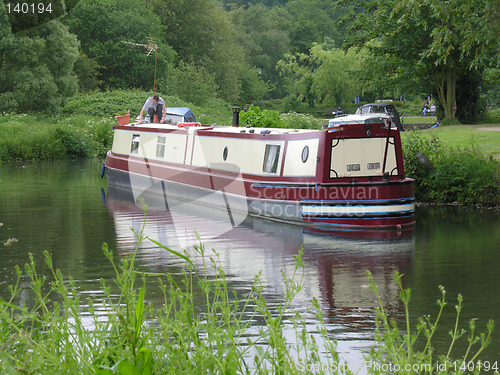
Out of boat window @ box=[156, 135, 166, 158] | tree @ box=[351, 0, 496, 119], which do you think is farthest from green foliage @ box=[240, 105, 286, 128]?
tree @ box=[351, 0, 496, 119]

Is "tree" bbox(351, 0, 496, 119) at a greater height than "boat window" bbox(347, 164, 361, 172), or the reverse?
"tree" bbox(351, 0, 496, 119)

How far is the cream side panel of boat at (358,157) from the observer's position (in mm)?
14969

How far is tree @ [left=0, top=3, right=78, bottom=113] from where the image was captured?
1513 inches

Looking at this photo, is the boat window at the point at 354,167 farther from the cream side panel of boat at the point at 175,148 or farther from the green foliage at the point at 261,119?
the green foliage at the point at 261,119

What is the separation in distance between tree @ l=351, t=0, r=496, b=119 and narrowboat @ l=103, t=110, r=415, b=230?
2.93 m

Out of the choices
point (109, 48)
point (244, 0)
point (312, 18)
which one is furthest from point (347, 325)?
point (244, 0)

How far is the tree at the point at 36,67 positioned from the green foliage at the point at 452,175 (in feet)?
82.2

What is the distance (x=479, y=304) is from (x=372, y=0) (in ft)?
102

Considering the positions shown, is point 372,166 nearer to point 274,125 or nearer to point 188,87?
point 274,125

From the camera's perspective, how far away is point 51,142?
32469 mm

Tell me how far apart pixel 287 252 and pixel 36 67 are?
29.9 meters

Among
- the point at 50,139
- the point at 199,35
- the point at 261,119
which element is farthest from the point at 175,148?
the point at 199,35

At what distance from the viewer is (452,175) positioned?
17297 millimetres

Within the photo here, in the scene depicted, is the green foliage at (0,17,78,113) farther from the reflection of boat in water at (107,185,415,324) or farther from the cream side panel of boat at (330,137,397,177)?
the cream side panel of boat at (330,137,397,177)
